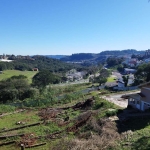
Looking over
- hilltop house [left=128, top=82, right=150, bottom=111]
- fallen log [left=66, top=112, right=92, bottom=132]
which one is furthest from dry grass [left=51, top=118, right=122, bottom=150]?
hilltop house [left=128, top=82, right=150, bottom=111]

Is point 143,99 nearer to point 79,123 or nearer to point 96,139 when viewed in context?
point 79,123

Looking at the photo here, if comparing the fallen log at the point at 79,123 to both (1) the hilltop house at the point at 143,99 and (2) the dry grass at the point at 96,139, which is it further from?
(1) the hilltop house at the point at 143,99

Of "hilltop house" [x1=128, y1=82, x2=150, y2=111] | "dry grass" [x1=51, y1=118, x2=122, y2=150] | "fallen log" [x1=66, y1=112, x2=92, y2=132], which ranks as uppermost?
"hilltop house" [x1=128, y1=82, x2=150, y2=111]

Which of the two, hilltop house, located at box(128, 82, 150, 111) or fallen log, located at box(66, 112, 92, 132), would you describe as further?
hilltop house, located at box(128, 82, 150, 111)

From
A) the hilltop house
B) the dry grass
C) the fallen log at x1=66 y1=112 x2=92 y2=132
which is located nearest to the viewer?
the dry grass

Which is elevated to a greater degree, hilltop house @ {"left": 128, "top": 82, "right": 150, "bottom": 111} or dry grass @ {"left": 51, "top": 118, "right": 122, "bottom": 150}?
hilltop house @ {"left": 128, "top": 82, "right": 150, "bottom": 111}

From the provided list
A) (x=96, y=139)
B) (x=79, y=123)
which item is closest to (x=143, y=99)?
(x=79, y=123)

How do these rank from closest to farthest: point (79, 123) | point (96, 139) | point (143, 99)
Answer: point (96, 139) < point (79, 123) < point (143, 99)

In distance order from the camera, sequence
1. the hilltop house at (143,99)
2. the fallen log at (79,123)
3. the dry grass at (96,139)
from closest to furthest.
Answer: the dry grass at (96,139) < the fallen log at (79,123) < the hilltop house at (143,99)

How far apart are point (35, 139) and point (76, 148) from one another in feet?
15.5

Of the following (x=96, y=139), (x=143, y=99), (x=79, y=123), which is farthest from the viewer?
(x=143, y=99)

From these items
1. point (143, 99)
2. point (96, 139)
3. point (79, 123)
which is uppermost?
point (143, 99)

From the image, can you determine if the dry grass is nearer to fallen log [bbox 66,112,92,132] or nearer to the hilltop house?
fallen log [bbox 66,112,92,132]

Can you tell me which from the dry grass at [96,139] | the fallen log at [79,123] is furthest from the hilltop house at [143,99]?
the dry grass at [96,139]
